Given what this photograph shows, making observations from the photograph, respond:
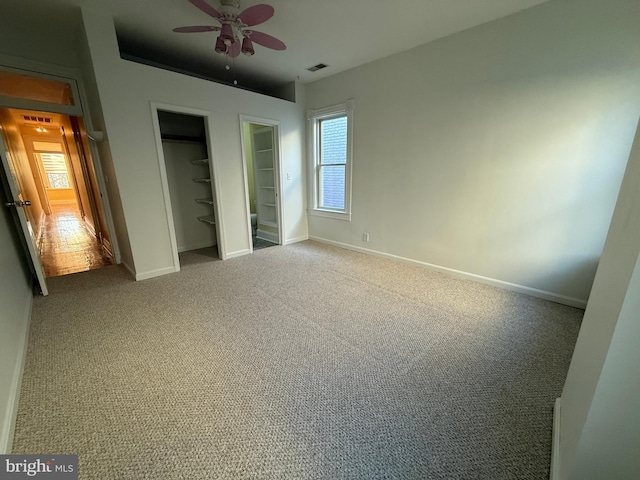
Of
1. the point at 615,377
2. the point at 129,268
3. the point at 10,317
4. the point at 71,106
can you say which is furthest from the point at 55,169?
the point at 615,377

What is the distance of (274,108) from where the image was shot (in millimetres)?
3916

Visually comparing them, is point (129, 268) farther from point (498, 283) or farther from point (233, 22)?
point (498, 283)

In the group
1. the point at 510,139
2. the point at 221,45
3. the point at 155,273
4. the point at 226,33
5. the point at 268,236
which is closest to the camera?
the point at 226,33

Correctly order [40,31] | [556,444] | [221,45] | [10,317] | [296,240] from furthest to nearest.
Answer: [296,240] < [40,31] < [221,45] < [10,317] < [556,444]

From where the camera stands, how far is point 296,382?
1543 millimetres

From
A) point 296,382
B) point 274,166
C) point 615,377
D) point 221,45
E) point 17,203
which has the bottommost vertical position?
point 296,382

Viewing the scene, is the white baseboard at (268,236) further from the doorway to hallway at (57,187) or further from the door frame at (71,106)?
the doorway to hallway at (57,187)

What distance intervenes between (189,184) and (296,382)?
379 cm

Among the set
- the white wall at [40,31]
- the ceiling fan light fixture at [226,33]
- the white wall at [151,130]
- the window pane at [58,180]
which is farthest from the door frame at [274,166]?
the window pane at [58,180]

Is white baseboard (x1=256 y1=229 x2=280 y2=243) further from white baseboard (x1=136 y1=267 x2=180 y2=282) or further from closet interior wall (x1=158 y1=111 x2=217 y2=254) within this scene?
white baseboard (x1=136 y1=267 x2=180 y2=282)

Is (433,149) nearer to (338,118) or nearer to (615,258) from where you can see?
(338,118)

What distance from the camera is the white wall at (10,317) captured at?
49.1 inches

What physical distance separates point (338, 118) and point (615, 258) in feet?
12.6

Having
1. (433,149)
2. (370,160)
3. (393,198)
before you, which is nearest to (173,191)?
(370,160)
